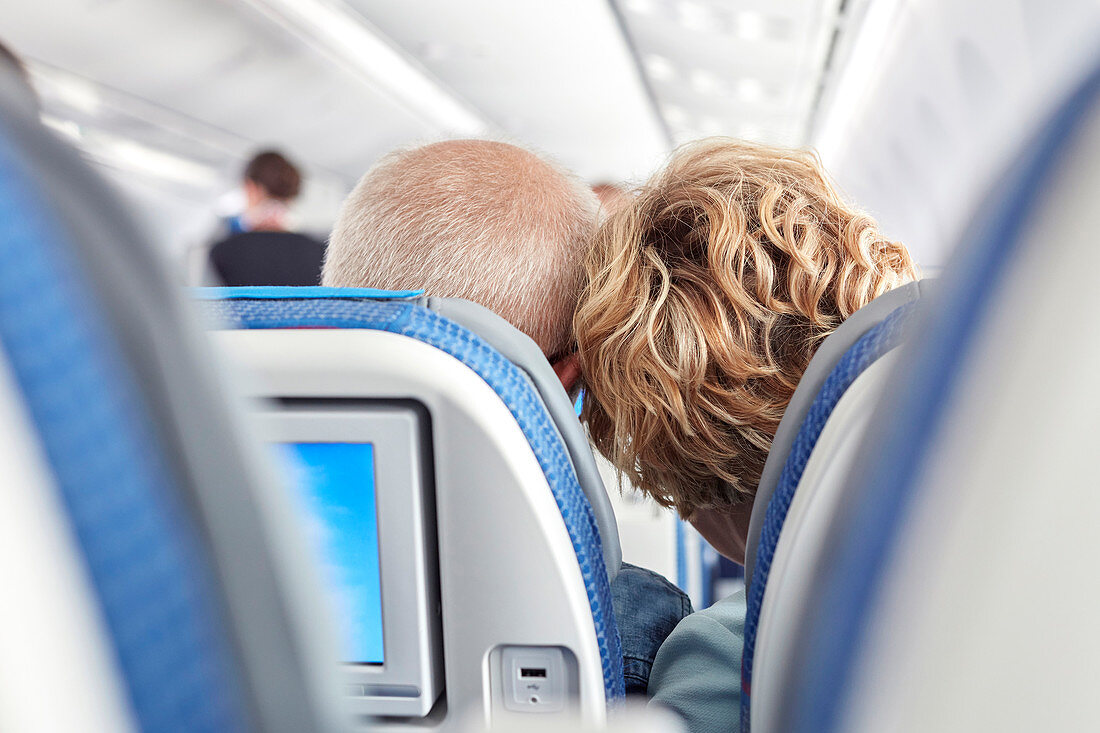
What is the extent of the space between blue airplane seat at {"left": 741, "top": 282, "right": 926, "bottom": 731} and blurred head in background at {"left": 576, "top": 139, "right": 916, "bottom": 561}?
26cm

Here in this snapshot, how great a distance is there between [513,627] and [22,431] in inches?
21.4

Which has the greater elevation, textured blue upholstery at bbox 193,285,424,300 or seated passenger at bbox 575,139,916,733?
textured blue upholstery at bbox 193,285,424,300

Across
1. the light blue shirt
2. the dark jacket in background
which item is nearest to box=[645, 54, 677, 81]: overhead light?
the dark jacket in background

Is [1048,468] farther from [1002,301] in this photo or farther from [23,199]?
[23,199]

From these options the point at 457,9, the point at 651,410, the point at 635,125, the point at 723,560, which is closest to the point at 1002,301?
the point at 651,410

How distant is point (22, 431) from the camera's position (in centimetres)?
30

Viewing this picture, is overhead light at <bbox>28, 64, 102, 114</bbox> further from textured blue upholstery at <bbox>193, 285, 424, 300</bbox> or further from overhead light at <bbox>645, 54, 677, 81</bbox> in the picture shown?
textured blue upholstery at <bbox>193, 285, 424, 300</bbox>

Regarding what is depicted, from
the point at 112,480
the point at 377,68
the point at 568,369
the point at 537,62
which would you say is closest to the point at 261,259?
the point at 568,369

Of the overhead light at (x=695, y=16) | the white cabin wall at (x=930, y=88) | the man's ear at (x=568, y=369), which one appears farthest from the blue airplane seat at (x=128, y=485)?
the overhead light at (x=695, y=16)

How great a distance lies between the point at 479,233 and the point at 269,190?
12.6 ft

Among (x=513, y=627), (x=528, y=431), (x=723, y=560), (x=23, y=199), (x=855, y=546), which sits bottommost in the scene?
(x=723, y=560)

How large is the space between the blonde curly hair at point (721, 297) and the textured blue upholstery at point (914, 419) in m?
0.68

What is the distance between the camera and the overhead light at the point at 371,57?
248 inches

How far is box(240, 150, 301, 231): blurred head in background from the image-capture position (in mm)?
4586
